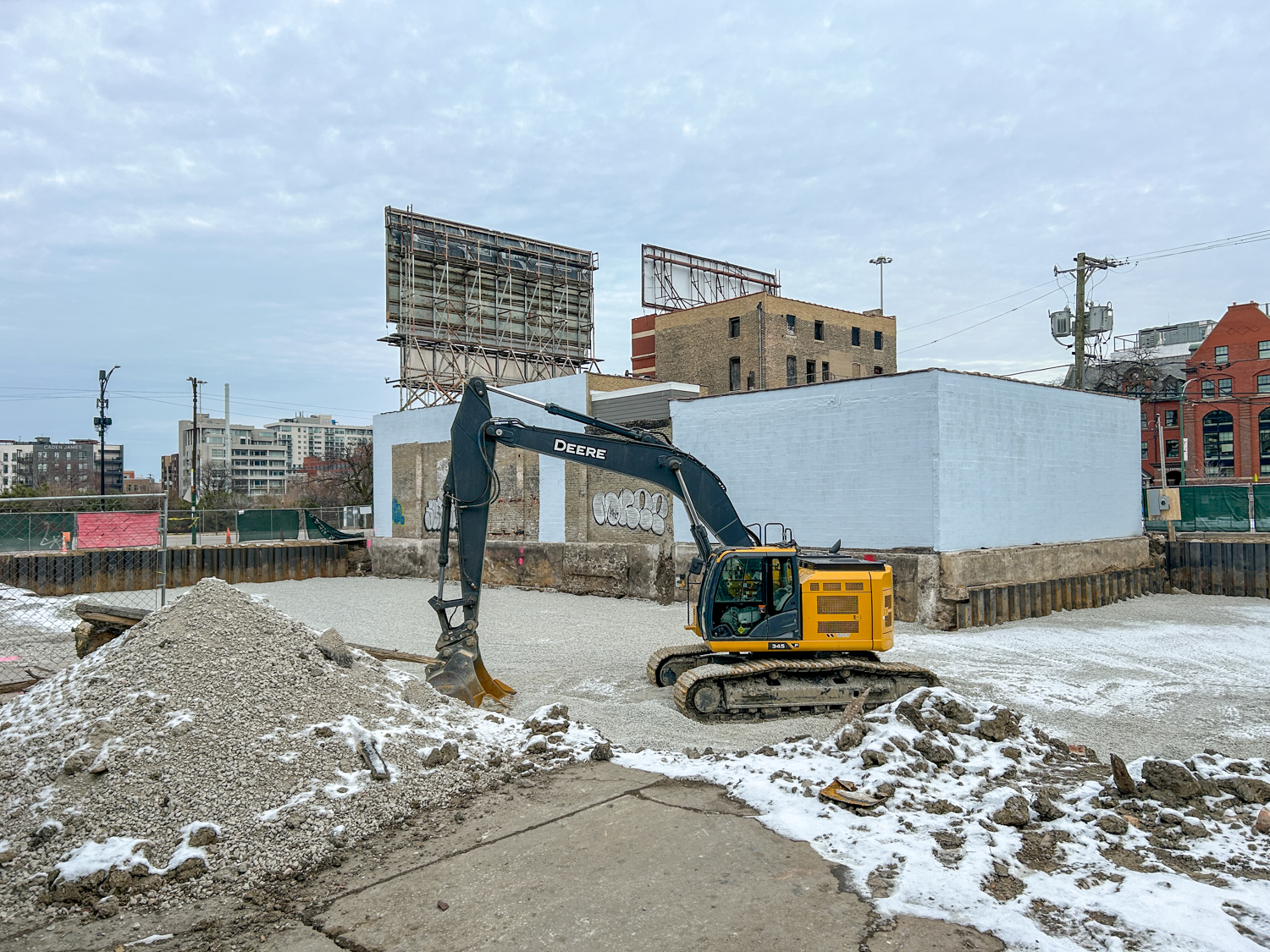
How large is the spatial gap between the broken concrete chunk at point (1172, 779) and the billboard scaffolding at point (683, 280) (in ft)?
138

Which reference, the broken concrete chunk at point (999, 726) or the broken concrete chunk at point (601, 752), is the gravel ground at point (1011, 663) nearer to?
the broken concrete chunk at point (601, 752)

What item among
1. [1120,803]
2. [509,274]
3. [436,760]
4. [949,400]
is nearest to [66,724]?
[436,760]

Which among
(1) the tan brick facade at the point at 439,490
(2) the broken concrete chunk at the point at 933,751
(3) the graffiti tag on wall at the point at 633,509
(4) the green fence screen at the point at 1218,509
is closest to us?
(2) the broken concrete chunk at the point at 933,751

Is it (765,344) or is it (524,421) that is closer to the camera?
(524,421)

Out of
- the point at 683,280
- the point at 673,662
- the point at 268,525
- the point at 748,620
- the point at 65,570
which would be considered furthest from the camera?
the point at 683,280

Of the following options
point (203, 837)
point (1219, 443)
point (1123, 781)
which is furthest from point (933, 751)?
point (1219, 443)

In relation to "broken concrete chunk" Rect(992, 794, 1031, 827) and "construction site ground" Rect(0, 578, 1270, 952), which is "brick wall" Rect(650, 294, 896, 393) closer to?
"construction site ground" Rect(0, 578, 1270, 952)

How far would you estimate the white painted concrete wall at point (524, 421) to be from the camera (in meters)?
25.5

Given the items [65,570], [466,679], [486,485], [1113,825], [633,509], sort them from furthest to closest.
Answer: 1. [65,570]
2. [633,509]
3. [486,485]
4. [466,679]
5. [1113,825]

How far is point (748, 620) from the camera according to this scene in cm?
1115

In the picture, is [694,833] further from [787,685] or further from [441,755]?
[787,685]

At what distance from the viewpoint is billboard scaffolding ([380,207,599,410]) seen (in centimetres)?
3941

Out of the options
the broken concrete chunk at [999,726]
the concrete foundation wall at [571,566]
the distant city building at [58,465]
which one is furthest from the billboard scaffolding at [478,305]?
the distant city building at [58,465]

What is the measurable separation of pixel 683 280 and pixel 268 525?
88.3ft
